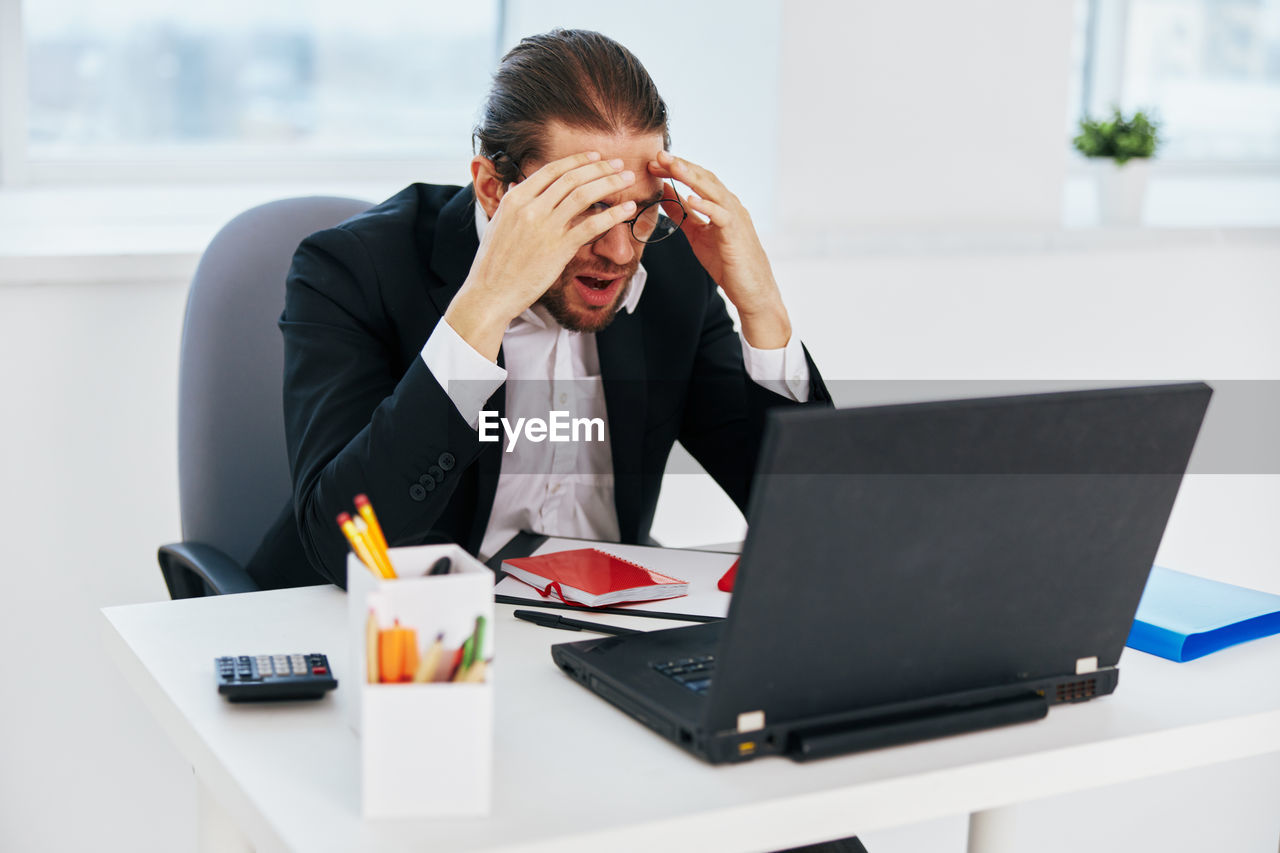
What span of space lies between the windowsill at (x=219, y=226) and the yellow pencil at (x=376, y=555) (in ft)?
3.74

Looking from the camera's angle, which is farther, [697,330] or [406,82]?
[406,82]

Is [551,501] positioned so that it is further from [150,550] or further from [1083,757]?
[1083,757]

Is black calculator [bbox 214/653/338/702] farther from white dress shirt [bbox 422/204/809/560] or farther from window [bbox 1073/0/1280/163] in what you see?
window [bbox 1073/0/1280/163]

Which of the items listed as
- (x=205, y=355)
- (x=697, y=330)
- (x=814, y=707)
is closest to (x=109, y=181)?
(x=205, y=355)

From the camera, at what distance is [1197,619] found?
106cm

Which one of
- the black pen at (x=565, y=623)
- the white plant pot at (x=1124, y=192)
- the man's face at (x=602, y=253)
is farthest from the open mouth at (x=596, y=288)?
the white plant pot at (x=1124, y=192)

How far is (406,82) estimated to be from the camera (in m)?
2.46

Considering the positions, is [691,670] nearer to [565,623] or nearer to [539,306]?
[565,623]

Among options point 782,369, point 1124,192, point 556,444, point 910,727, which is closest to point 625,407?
point 556,444

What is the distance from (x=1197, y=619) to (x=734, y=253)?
0.61 meters

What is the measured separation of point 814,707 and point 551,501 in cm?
79

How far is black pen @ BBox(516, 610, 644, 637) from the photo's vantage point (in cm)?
106

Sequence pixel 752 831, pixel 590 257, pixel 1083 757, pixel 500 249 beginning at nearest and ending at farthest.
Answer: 1. pixel 752 831
2. pixel 1083 757
3. pixel 500 249
4. pixel 590 257

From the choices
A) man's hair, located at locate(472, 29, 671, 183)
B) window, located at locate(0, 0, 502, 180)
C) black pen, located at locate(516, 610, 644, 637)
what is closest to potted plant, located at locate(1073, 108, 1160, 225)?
window, located at locate(0, 0, 502, 180)
